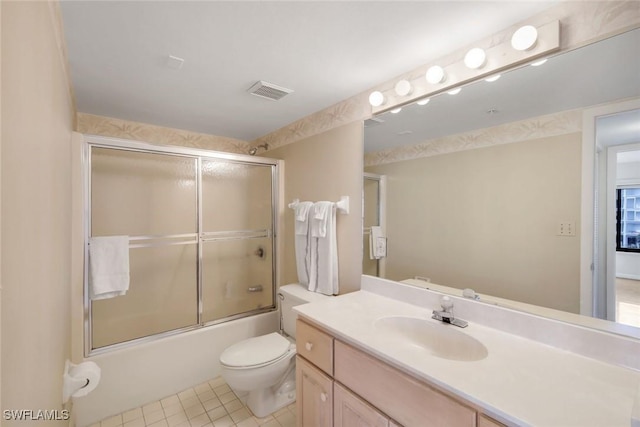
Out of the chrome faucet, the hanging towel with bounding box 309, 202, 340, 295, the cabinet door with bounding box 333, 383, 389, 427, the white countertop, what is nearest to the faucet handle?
the chrome faucet

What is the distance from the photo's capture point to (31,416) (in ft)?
2.23

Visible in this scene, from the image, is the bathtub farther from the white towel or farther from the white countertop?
the white countertop

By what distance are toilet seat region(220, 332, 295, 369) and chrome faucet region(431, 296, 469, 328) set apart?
1050mm

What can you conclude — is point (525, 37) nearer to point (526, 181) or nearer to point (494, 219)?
point (526, 181)

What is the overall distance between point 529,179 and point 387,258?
2.91ft

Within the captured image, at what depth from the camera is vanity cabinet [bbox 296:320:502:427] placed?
2.85ft

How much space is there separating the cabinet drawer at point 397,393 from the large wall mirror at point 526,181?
0.67 m

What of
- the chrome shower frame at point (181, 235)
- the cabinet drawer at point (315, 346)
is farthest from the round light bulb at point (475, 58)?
the chrome shower frame at point (181, 235)

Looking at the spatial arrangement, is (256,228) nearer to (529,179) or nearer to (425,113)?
(425,113)

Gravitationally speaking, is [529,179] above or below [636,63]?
below

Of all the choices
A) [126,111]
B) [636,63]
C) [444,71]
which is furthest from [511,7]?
[126,111]

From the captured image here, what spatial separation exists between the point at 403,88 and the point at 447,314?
1.28m

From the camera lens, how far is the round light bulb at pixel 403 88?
1.58 meters

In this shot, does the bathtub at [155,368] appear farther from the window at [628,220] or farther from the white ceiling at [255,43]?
the window at [628,220]
